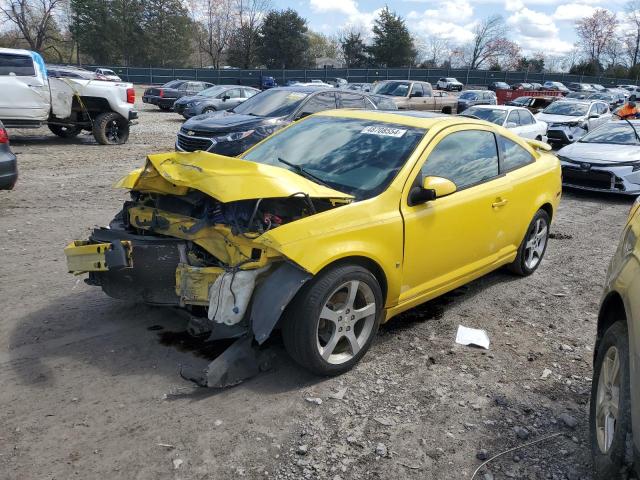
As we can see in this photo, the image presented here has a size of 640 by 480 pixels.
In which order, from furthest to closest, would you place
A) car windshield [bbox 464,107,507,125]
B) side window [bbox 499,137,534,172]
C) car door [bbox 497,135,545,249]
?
car windshield [bbox 464,107,507,125]
side window [bbox 499,137,534,172]
car door [bbox 497,135,545,249]

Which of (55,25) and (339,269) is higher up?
(55,25)

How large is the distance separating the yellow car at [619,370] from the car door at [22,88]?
40.3 ft

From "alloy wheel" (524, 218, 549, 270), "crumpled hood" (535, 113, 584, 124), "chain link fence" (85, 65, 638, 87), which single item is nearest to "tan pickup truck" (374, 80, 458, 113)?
"crumpled hood" (535, 113, 584, 124)

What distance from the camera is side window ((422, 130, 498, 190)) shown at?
164 inches

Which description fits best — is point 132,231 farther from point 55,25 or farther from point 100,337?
point 55,25

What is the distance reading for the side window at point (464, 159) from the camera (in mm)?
4160

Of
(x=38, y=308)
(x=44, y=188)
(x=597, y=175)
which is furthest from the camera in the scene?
(x=597, y=175)

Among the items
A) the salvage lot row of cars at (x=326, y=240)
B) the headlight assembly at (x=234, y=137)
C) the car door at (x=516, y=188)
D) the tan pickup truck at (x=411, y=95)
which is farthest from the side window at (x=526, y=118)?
the salvage lot row of cars at (x=326, y=240)

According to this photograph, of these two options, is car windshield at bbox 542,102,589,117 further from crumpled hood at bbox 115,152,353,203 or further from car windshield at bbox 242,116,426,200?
crumpled hood at bbox 115,152,353,203

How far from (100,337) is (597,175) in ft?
29.6

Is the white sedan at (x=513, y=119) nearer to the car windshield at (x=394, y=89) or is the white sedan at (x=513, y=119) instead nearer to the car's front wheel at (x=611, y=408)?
the car windshield at (x=394, y=89)

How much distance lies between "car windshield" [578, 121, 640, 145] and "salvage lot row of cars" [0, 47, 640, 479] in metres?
7.33

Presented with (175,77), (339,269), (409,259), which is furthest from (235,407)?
(175,77)

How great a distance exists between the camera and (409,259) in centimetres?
383
